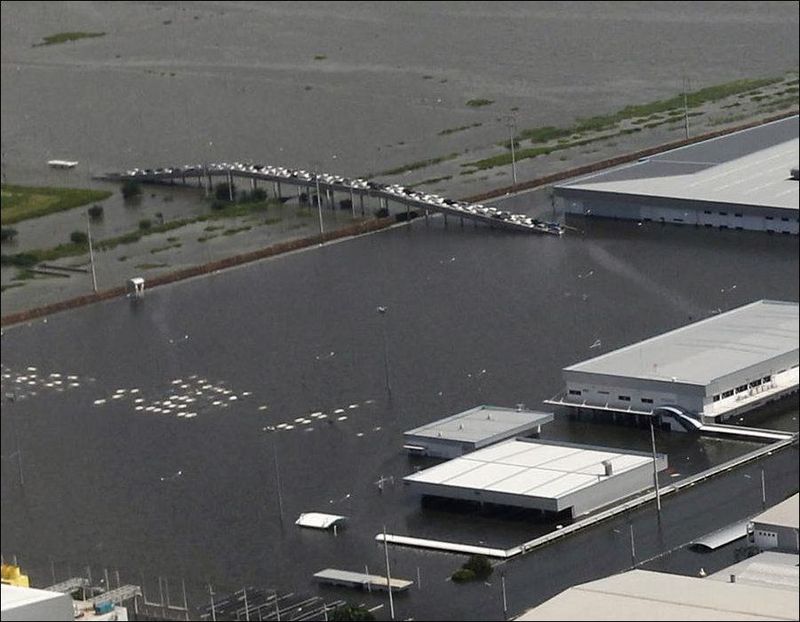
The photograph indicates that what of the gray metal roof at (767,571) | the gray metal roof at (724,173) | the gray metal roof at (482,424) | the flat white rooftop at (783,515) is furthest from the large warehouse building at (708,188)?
the gray metal roof at (767,571)

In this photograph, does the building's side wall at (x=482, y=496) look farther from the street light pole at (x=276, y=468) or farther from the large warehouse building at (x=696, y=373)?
the large warehouse building at (x=696, y=373)

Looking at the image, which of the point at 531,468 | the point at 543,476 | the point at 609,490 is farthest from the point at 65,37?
the point at 609,490

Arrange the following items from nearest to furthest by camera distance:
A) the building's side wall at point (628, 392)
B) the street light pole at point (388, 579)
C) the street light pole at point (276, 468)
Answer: the street light pole at point (388, 579) → the street light pole at point (276, 468) → the building's side wall at point (628, 392)

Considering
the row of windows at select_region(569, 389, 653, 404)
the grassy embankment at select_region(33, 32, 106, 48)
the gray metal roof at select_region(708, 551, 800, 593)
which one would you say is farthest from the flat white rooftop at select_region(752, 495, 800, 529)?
the grassy embankment at select_region(33, 32, 106, 48)

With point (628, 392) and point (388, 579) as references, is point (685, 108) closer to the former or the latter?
point (628, 392)

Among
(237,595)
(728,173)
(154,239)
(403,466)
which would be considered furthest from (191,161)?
(237,595)

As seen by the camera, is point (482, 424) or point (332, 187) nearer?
point (482, 424)

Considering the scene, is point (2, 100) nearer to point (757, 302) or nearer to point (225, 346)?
point (225, 346)

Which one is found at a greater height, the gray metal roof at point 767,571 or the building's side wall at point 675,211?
the building's side wall at point 675,211
